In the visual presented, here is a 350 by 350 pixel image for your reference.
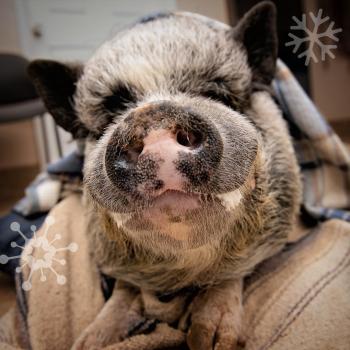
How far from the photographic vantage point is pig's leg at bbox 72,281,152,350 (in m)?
0.66

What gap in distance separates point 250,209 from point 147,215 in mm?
199

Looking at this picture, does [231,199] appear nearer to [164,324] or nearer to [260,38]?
[164,324]

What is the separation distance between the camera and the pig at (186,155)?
480 mm

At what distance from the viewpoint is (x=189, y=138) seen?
0.48 m

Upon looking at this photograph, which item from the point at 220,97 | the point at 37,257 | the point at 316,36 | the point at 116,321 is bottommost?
the point at 116,321

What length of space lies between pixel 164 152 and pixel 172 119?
0.04 meters

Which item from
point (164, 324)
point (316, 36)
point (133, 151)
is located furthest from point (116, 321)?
point (316, 36)

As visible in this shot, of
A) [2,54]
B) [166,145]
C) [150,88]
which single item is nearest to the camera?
[166,145]

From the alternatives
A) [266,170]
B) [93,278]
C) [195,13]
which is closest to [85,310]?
[93,278]

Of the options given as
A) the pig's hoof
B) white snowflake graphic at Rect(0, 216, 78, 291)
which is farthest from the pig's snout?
the pig's hoof

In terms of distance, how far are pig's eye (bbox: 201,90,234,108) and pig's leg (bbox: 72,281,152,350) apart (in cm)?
35

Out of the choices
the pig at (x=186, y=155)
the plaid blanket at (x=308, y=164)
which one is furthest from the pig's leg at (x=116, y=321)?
the plaid blanket at (x=308, y=164)

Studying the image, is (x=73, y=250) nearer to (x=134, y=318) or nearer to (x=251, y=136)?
(x=134, y=318)

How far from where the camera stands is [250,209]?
2.13 feet
